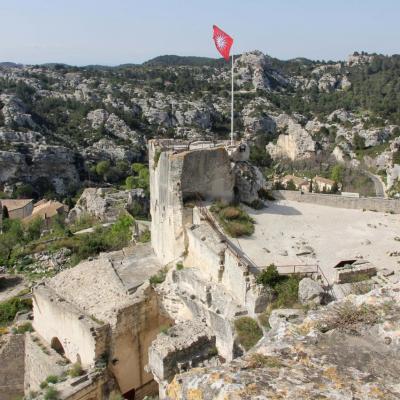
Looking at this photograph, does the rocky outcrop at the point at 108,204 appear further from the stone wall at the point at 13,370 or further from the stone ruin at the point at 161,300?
the stone ruin at the point at 161,300

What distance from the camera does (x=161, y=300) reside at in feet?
48.7

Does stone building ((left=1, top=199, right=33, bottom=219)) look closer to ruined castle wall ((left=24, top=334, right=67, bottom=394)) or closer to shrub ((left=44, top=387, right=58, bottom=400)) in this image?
ruined castle wall ((left=24, top=334, right=67, bottom=394))

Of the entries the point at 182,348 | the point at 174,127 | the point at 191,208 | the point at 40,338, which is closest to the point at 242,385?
the point at 182,348

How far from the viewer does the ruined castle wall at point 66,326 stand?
1392 cm

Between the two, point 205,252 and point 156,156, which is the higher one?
point 156,156

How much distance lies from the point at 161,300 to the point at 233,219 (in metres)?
3.43

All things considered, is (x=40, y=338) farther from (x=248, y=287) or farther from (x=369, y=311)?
(x=369, y=311)

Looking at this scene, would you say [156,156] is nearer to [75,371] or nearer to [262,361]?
[75,371]

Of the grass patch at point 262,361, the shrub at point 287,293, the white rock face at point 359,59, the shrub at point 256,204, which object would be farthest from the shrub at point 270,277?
the white rock face at point 359,59

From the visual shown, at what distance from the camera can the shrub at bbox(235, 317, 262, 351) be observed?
10852mm

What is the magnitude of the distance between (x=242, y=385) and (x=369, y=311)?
201cm

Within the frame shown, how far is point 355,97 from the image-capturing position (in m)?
107

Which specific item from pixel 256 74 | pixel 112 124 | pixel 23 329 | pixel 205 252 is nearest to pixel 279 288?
pixel 205 252

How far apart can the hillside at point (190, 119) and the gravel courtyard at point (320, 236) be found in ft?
109
